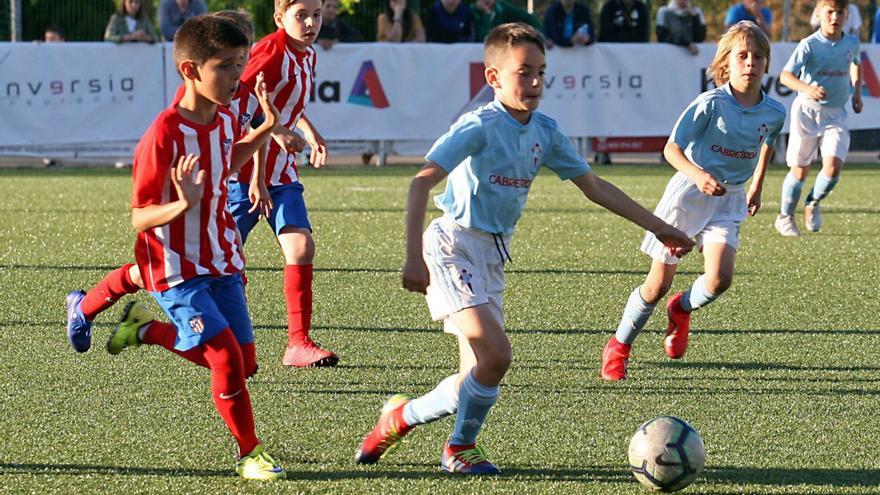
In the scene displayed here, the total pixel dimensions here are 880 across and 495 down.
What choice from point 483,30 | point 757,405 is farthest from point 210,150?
point 483,30

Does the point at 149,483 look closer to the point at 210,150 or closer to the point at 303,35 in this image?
the point at 210,150

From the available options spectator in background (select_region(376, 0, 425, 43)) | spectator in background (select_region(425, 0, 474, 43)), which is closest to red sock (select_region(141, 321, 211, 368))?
spectator in background (select_region(376, 0, 425, 43))

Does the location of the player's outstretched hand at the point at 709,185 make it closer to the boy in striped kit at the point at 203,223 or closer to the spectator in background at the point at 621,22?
the boy in striped kit at the point at 203,223

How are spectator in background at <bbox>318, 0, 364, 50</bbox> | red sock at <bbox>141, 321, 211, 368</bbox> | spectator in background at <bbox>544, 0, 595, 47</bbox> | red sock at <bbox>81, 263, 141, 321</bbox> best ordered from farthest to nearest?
spectator in background at <bbox>544, 0, 595, 47</bbox> → spectator in background at <bbox>318, 0, 364, 50</bbox> → red sock at <bbox>81, 263, 141, 321</bbox> → red sock at <bbox>141, 321, 211, 368</bbox>

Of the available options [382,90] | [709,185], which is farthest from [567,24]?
[709,185]

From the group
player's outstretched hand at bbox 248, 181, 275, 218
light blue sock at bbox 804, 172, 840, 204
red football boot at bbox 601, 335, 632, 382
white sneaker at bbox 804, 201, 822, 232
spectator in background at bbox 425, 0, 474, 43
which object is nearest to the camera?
red football boot at bbox 601, 335, 632, 382

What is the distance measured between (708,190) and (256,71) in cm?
211

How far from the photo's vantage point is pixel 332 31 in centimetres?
1777

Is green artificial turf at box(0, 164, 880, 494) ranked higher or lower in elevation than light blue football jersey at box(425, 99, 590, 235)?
lower

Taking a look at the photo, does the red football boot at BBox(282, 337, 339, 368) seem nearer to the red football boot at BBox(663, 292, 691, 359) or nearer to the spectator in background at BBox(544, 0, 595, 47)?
the red football boot at BBox(663, 292, 691, 359)

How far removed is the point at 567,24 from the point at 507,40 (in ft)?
45.8

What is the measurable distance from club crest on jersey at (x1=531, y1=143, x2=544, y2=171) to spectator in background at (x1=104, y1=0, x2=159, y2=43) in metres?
13.2

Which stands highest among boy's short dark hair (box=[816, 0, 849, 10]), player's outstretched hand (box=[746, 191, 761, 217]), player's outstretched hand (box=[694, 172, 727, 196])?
boy's short dark hair (box=[816, 0, 849, 10])

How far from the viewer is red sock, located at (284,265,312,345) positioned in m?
6.50
